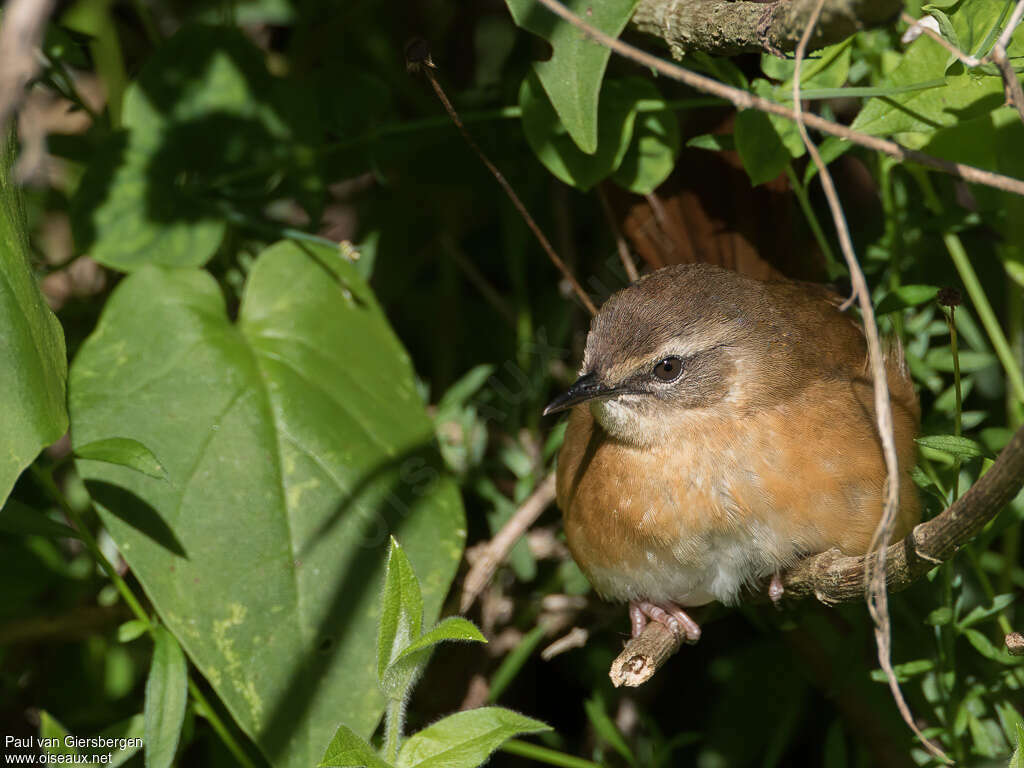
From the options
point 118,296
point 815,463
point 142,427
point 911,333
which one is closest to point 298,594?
point 142,427

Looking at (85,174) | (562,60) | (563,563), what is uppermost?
(562,60)

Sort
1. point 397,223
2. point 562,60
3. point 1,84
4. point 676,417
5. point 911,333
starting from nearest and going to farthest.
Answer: point 1,84 < point 562,60 < point 676,417 < point 911,333 < point 397,223

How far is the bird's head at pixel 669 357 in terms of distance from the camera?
2.45 metres

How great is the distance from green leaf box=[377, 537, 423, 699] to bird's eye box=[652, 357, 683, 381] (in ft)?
2.84

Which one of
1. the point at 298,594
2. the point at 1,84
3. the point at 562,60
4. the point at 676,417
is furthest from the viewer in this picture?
the point at 676,417

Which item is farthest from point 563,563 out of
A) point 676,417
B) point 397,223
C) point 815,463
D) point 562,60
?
point 562,60

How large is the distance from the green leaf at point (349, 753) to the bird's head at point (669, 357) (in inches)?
35.9

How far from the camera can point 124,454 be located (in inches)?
84.1

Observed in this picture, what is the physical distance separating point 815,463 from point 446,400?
1162 mm

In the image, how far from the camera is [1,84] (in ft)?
4.88

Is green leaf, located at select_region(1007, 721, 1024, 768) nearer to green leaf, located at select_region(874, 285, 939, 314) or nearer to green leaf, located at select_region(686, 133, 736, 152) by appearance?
green leaf, located at select_region(874, 285, 939, 314)

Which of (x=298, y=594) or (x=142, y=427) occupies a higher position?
(x=142, y=427)

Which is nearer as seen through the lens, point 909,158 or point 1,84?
point 1,84

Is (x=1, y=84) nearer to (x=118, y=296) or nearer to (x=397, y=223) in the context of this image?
(x=118, y=296)
